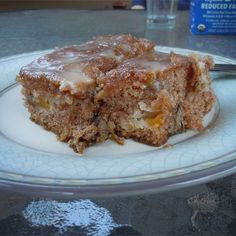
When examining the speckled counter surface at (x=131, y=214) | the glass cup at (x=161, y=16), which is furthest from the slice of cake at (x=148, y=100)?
the glass cup at (x=161, y=16)

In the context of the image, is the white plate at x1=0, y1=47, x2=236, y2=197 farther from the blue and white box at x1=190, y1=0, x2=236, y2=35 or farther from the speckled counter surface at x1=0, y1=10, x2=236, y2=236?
the blue and white box at x1=190, y1=0, x2=236, y2=35

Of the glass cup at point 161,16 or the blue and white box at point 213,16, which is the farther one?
the glass cup at point 161,16

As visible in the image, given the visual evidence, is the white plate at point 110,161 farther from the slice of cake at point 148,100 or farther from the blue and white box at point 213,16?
the blue and white box at point 213,16

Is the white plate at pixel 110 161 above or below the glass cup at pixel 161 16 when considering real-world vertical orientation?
above

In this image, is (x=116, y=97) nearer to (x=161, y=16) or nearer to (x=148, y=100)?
(x=148, y=100)

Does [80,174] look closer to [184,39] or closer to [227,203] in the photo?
[227,203]

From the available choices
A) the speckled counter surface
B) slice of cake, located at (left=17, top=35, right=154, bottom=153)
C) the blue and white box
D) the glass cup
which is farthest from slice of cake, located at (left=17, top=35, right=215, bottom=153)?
the glass cup
